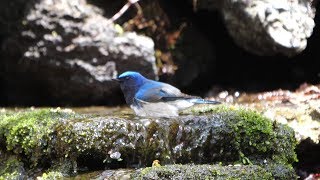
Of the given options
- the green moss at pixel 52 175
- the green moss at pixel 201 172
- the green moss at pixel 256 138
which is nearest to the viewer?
the green moss at pixel 201 172

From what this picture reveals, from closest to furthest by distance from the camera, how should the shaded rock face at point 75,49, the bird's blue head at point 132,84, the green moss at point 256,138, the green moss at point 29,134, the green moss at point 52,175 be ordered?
the green moss at point 52,175 < the green moss at point 29,134 < the green moss at point 256,138 < the bird's blue head at point 132,84 < the shaded rock face at point 75,49

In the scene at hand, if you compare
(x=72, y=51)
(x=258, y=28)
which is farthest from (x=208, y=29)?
(x=72, y=51)

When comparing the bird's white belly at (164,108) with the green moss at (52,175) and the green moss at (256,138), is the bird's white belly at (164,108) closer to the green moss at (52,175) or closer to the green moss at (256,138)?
the green moss at (256,138)

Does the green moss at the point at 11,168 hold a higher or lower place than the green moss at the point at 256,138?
lower

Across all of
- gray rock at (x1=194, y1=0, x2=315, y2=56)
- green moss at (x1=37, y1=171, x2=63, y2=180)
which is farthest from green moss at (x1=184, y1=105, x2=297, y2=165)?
gray rock at (x1=194, y1=0, x2=315, y2=56)

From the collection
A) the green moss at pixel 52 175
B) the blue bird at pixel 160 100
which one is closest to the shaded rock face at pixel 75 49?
the blue bird at pixel 160 100

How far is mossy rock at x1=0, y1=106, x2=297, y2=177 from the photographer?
4.55 metres

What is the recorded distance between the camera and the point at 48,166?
469cm

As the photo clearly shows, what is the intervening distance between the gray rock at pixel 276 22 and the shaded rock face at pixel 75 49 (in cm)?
150

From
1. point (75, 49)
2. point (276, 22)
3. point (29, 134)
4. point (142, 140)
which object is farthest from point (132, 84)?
point (276, 22)

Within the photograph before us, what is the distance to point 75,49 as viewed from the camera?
8.07m

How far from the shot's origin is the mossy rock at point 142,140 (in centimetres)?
455

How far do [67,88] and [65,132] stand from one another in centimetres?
391

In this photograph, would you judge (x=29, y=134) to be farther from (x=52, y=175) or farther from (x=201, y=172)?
(x=201, y=172)
